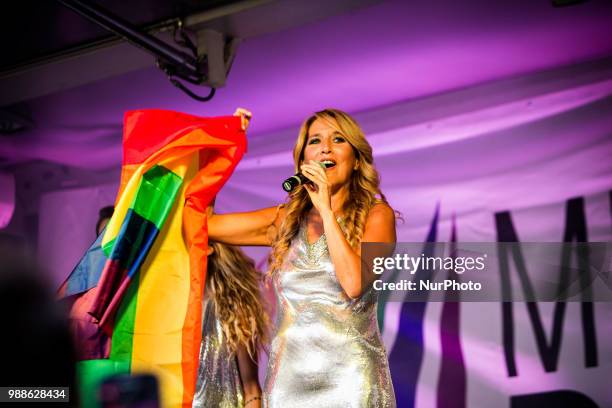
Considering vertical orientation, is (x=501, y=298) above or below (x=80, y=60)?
below

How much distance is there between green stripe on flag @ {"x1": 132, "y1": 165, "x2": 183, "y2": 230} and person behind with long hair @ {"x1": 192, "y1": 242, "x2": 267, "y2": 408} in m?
0.50

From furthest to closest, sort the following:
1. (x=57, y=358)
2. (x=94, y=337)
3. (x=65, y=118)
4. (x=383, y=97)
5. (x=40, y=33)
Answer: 1. (x=65, y=118)
2. (x=383, y=97)
3. (x=40, y=33)
4. (x=94, y=337)
5. (x=57, y=358)

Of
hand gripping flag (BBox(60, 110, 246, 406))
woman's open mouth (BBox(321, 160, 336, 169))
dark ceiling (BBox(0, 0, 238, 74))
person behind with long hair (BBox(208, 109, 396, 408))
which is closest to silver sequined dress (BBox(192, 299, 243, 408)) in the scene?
hand gripping flag (BBox(60, 110, 246, 406))

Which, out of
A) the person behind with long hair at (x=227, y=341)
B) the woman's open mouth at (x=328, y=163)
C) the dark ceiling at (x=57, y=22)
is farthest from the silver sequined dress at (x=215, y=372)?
the dark ceiling at (x=57, y=22)

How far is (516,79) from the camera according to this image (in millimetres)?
4285

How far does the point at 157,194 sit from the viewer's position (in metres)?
2.90

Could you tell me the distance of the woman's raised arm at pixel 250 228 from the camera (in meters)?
2.91

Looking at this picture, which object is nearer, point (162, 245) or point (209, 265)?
point (162, 245)

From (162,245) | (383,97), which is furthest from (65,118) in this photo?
(162,245)

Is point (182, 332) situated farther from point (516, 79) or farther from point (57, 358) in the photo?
point (516, 79)

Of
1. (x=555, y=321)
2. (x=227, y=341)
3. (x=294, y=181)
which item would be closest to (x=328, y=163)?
(x=294, y=181)

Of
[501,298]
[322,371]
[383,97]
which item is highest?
[383,97]

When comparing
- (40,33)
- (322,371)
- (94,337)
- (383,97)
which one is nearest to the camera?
(322,371)

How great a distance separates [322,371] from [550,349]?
1928mm
